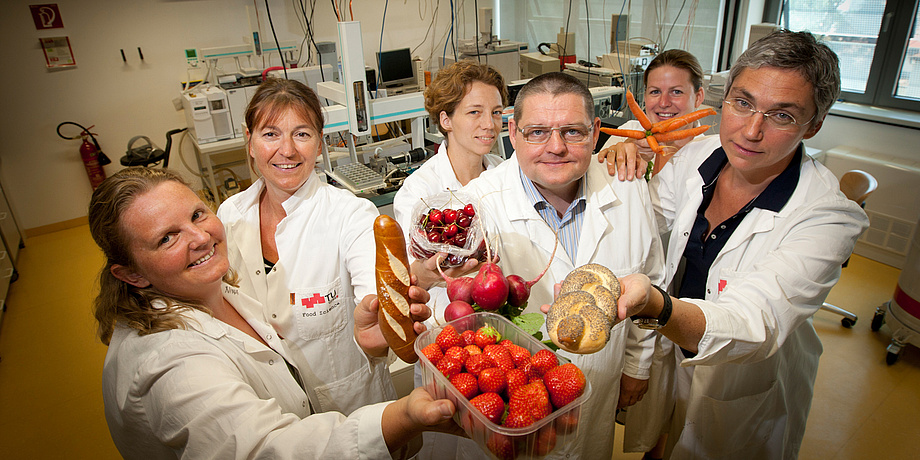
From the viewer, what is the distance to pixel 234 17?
16.3 feet

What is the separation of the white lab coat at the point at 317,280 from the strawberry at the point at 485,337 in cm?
61

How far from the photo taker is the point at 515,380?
824 millimetres

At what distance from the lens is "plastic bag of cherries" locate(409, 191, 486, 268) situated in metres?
1.08

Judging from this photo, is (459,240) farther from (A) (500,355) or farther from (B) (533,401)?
(B) (533,401)

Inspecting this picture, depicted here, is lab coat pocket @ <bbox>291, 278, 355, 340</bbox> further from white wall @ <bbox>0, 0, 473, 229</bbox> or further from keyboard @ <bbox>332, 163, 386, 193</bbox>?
white wall @ <bbox>0, 0, 473, 229</bbox>

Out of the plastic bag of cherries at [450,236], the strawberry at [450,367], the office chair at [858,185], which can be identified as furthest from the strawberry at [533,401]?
the office chair at [858,185]

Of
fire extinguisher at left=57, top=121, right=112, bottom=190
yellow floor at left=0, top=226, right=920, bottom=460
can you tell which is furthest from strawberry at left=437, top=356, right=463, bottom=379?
fire extinguisher at left=57, top=121, right=112, bottom=190

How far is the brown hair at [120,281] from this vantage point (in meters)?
1.06

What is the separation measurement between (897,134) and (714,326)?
406 centimetres

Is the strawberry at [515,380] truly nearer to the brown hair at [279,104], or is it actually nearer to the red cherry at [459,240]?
the red cherry at [459,240]

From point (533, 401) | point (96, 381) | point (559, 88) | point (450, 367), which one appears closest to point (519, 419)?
point (533, 401)

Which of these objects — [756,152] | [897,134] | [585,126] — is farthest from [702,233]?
[897,134]

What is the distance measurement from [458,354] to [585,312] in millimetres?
232

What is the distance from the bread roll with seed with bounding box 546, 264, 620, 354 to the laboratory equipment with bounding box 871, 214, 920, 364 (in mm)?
2718
